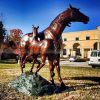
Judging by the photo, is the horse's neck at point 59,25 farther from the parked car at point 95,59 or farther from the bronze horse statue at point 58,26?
the parked car at point 95,59

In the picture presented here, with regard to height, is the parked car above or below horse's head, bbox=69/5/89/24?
below

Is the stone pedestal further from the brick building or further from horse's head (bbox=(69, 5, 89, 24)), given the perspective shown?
the brick building

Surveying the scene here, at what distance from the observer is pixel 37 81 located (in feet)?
34.8

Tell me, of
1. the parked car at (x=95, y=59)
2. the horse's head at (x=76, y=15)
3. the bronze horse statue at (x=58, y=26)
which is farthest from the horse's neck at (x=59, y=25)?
the parked car at (x=95, y=59)

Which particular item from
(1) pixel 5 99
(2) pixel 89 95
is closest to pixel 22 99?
(1) pixel 5 99

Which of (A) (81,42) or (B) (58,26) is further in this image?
(A) (81,42)

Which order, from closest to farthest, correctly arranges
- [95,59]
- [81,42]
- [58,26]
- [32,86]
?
[32,86]
[58,26]
[95,59]
[81,42]

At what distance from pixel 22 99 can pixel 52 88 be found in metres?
1.52

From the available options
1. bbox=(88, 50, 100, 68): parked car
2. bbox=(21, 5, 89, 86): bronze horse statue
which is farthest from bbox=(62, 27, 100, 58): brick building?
bbox=(21, 5, 89, 86): bronze horse statue

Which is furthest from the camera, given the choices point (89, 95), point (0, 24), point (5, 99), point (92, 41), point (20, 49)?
point (92, 41)

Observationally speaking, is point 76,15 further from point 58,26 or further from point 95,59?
point 95,59

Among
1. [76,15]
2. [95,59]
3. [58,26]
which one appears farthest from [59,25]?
[95,59]

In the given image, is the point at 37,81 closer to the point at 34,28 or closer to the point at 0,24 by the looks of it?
the point at 34,28

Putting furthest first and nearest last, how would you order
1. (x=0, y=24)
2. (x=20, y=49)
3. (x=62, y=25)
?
(x=0, y=24), (x=20, y=49), (x=62, y=25)
